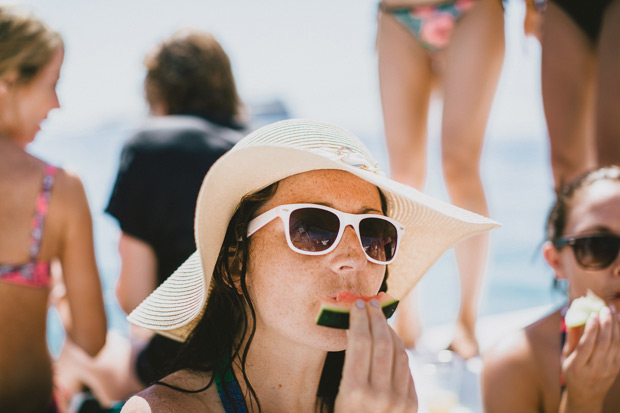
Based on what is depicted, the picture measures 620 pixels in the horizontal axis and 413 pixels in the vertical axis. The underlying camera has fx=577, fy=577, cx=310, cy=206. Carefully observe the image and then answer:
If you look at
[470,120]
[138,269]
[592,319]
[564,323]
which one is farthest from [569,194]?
[138,269]

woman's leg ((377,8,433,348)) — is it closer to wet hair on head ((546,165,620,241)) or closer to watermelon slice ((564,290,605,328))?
wet hair on head ((546,165,620,241))

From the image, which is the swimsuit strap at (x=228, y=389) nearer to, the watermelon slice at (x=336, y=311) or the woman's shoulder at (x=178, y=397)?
the woman's shoulder at (x=178, y=397)

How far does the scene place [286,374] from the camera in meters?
1.87

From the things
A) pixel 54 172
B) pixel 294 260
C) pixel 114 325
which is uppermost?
pixel 294 260

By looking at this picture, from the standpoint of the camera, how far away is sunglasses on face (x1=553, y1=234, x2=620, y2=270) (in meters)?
2.38

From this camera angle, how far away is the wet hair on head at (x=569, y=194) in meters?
2.62

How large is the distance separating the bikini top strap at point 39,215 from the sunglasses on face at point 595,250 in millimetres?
2342

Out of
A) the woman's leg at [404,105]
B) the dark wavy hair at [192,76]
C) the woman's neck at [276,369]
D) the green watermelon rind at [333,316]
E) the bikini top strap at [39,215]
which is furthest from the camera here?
the woman's leg at [404,105]

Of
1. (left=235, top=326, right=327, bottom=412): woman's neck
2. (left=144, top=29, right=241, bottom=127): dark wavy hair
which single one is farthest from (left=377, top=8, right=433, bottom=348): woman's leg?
(left=235, top=326, right=327, bottom=412): woman's neck

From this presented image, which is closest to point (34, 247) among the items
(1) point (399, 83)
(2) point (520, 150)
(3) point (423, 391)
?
(3) point (423, 391)

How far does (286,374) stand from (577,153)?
94.3 inches

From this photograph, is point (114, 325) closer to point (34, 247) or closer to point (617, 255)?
point (34, 247)

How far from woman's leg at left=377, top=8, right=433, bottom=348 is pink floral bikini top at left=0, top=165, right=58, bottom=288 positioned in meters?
2.32

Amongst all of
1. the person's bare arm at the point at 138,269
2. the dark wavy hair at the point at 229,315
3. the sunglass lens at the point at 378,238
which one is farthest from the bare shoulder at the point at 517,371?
A: the person's bare arm at the point at 138,269
